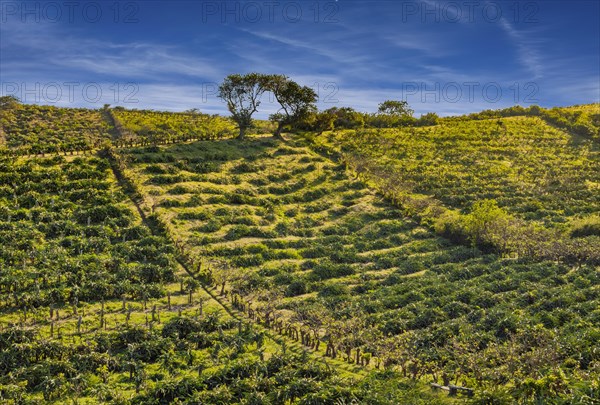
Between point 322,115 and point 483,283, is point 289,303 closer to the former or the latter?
point 483,283

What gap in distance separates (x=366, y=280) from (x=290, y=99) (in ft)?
158

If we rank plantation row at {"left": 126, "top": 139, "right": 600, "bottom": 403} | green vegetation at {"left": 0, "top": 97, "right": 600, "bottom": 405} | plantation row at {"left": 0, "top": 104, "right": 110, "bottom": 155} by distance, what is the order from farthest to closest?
plantation row at {"left": 0, "top": 104, "right": 110, "bottom": 155} → plantation row at {"left": 126, "top": 139, "right": 600, "bottom": 403} → green vegetation at {"left": 0, "top": 97, "right": 600, "bottom": 405}

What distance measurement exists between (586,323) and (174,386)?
25977 mm

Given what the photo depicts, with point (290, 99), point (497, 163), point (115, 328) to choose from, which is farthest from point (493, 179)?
point (115, 328)

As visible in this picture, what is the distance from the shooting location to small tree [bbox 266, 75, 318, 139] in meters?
79.5

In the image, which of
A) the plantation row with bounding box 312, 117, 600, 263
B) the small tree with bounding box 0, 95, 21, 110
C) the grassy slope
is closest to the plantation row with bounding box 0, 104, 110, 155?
the small tree with bounding box 0, 95, 21, 110

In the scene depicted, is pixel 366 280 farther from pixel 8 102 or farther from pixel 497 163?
pixel 8 102

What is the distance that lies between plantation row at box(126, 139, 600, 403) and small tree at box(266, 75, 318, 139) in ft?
51.5

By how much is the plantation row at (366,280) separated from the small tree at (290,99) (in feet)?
51.5

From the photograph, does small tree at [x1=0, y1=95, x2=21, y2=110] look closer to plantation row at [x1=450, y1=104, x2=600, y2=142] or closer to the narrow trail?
the narrow trail

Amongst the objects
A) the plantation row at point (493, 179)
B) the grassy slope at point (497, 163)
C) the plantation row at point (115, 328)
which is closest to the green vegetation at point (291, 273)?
the plantation row at point (115, 328)

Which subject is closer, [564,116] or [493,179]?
[493,179]

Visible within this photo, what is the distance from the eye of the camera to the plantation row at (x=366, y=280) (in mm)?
25844

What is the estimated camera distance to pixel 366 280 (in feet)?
137
